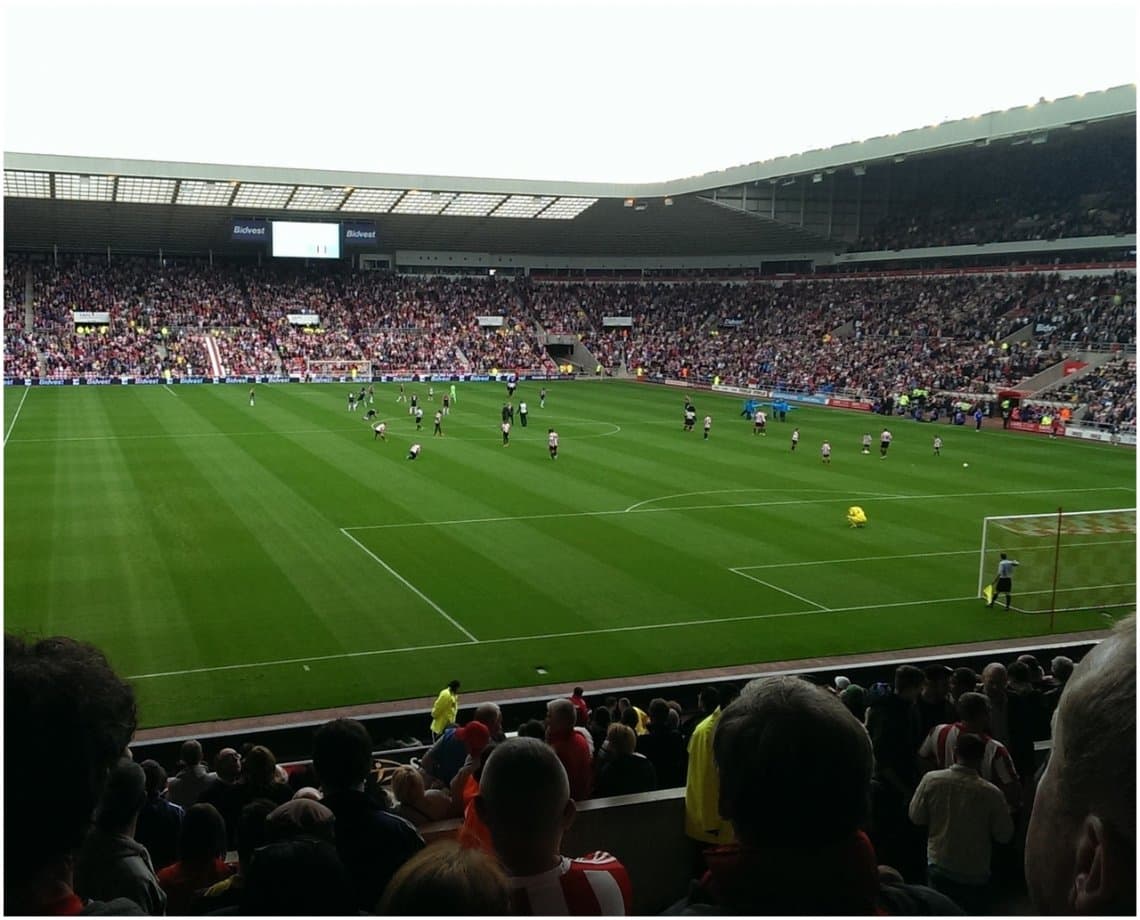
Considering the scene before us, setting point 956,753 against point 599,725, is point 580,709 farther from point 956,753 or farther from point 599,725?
point 956,753

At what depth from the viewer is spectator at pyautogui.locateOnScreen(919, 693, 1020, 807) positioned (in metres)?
7.23

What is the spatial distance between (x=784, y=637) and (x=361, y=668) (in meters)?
7.10

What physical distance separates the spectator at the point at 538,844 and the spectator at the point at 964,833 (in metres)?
3.49

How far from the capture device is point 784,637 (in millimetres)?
18188

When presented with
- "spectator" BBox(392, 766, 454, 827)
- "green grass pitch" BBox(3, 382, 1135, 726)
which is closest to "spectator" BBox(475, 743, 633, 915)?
"spectator" BBox(392, 766, 454, 827)

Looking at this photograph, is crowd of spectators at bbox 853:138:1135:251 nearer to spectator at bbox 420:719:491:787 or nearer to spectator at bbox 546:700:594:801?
spectator at bbox 420:719:491:787

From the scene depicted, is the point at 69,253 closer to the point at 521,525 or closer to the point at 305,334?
the point at 305,334

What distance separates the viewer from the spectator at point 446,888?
7.83ft

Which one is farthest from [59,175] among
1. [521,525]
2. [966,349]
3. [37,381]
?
[966,349]

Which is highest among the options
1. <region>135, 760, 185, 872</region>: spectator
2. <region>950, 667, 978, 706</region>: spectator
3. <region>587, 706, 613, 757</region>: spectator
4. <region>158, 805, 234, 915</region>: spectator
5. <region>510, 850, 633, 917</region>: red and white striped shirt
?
<region>510, 850, 633, 917</region>: red and white striped shirt

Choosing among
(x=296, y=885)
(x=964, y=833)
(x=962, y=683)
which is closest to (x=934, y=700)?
(x=962, y=683)

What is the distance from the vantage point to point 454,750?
9.29 meters

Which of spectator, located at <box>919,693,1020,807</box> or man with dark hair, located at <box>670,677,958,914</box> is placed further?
spectator, located at <box>919,693,1020,807</box>

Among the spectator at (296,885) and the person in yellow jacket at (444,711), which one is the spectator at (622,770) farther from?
the spectator at (296,885)
